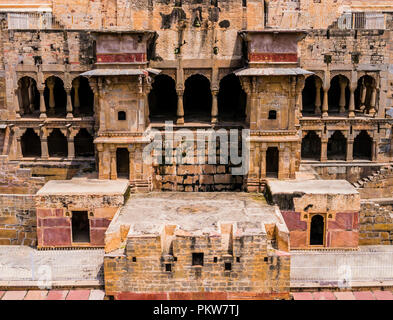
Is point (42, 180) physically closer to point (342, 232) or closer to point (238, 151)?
point (238, 151)

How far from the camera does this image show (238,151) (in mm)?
29703

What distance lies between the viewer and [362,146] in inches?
1475

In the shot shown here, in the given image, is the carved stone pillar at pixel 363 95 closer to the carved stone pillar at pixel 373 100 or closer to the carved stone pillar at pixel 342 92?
the carved stone pillar at pixel 342 92

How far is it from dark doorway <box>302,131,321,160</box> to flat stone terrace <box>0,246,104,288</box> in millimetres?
16474

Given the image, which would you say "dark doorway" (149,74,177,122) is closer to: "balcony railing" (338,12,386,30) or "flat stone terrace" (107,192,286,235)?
"flat stone terrace" (107,192,286,235)

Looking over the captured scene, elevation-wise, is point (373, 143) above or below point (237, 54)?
below

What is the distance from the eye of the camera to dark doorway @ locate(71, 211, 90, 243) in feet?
88.4

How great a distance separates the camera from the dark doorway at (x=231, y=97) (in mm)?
35094

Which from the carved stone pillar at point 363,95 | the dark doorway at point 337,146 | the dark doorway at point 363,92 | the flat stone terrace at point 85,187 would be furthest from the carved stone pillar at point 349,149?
the flat stone terrace at point 85,187

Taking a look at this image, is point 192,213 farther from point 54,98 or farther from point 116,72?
point 54,98

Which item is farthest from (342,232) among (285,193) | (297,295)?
(297,295)

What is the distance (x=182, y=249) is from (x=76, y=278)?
15.4ft

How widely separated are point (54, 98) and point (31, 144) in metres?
3.50

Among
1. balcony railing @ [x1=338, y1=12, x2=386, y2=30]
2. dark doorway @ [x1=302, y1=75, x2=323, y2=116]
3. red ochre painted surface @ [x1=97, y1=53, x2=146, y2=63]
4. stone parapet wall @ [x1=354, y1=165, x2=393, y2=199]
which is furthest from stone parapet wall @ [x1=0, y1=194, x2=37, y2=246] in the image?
balcony railing @ [x1=338, y1=12, x2=386, y2=30]
